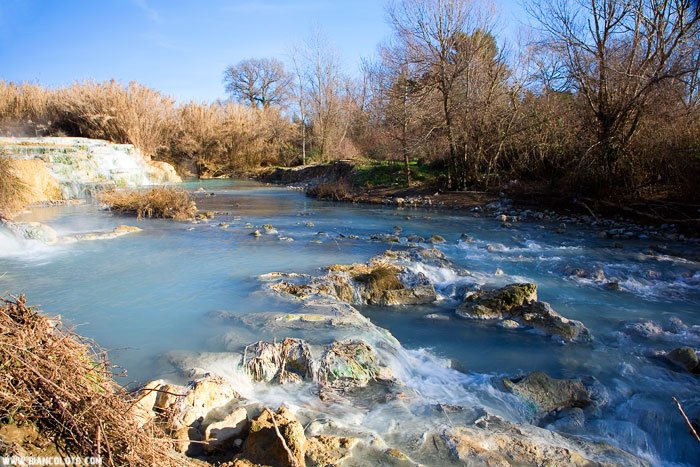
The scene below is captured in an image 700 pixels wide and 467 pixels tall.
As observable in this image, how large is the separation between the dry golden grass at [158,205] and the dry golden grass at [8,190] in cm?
238

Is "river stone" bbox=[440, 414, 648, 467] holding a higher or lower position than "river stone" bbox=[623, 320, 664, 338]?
lower

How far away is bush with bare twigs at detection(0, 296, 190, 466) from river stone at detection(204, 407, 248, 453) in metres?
0.52

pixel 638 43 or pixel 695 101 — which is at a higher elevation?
pixel 638 43

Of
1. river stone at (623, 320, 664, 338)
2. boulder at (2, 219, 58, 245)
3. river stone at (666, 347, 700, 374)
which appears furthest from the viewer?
boulder at (2, 219, 58, 245)

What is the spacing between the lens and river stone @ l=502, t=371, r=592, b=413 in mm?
3715

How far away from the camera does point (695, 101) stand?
10.5 m

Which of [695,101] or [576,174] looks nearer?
[695,101]

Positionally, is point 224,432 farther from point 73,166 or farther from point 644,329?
point 73,166

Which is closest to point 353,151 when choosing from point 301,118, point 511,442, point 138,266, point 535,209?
point 301,118

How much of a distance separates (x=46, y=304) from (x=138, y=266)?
1949 mm

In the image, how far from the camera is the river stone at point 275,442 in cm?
254

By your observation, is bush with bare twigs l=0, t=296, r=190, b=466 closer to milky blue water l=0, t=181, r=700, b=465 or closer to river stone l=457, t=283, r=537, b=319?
milky blue water l=0, t=181, r=700, b=465

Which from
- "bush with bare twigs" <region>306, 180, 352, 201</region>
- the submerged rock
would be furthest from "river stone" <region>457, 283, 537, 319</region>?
"bush with bare twigs" <region>306, 180, 352, 201</region>

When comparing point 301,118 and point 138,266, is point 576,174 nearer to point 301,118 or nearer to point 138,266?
point 138,266
